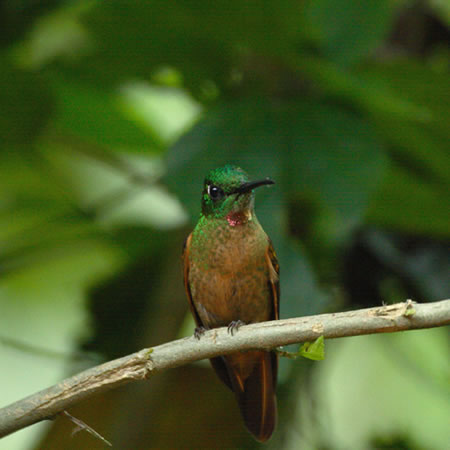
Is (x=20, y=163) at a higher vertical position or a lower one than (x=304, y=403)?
higher

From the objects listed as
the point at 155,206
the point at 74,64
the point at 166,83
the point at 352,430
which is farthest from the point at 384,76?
the point at 352,430

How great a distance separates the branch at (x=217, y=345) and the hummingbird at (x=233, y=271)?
0.86 m

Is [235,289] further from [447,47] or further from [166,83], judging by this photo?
[447,47]

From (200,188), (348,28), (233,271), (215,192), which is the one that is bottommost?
(233,271)

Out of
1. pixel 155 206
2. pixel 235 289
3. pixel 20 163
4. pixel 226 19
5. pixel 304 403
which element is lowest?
pixel 304 403

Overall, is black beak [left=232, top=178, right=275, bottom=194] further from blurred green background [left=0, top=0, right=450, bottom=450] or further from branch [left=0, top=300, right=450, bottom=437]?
branch [left=0, top=300, right=450, bottom=437]

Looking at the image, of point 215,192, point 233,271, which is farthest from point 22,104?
point 233,271

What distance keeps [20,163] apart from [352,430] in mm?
2399

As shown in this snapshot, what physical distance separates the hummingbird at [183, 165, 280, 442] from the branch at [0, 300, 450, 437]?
33.9 inches

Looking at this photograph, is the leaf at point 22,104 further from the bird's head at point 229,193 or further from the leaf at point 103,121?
the bird's head at point 229,193

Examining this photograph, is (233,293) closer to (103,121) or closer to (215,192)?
(215,192)

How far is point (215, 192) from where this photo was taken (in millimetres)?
2447

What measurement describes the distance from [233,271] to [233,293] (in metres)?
0.08

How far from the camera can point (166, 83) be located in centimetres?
353
